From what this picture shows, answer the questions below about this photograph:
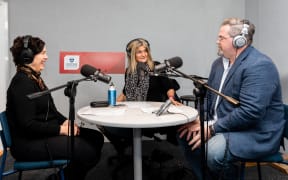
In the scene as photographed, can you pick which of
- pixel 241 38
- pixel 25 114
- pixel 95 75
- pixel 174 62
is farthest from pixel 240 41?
pixel 25 114

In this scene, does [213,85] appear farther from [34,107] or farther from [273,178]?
[34,107]

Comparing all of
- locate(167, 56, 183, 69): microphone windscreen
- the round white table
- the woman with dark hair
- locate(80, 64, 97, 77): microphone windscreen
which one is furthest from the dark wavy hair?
locate(167, 56, 183, 69): microphone windscreen

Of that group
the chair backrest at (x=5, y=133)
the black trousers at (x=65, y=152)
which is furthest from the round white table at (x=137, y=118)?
the chair backrest at (x=5, y=133)

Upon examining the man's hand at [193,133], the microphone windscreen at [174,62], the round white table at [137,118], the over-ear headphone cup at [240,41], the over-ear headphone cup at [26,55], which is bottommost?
the man's hand at [193,133]

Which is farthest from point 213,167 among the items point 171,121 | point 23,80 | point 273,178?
point 23,80

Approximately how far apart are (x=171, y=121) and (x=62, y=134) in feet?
2.49

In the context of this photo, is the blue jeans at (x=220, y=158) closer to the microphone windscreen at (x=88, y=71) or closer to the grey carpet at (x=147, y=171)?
the grey carpet at (x=147, y=171)

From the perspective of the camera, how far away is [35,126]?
174 cm

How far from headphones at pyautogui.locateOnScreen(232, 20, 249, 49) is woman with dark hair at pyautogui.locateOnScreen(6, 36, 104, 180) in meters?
1.18

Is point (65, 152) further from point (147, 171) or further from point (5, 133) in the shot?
point (147, 171)

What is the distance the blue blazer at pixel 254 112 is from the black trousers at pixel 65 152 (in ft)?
2.79

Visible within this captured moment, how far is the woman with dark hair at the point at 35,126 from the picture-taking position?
68.4 inches

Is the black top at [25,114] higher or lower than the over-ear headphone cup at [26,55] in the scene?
lower

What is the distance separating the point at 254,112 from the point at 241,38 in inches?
19.4
